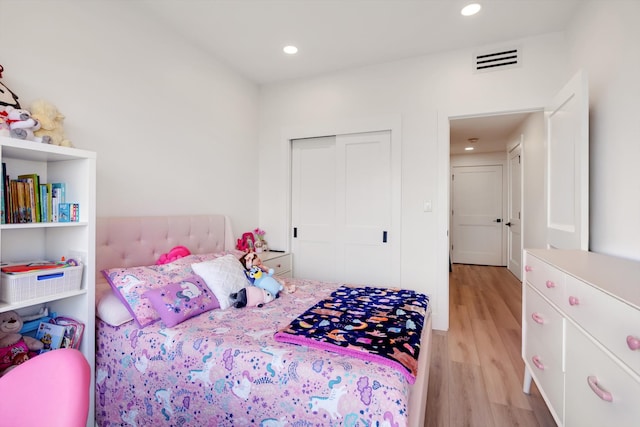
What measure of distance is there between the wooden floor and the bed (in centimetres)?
46

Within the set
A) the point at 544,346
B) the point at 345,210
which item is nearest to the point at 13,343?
the point at 544,346

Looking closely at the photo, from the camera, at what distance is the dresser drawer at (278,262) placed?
3.25 meters

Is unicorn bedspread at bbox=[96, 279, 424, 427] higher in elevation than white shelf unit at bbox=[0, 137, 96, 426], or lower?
lower

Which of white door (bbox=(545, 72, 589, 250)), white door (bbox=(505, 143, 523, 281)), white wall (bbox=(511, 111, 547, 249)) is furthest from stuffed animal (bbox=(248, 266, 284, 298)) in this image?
white door (bbox=(505, 143, 523, 281))

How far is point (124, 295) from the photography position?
5.70 ft

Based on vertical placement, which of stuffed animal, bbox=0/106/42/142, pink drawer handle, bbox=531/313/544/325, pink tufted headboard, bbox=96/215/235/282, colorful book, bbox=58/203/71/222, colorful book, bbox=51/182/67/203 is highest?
stuffed animal, bbox=0/106/42/142

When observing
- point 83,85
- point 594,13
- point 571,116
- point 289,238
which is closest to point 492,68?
point 594,13

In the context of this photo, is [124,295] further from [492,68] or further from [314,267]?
[492,68]

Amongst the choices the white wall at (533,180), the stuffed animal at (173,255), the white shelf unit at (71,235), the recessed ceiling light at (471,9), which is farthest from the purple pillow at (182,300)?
the white wall at (533,180)

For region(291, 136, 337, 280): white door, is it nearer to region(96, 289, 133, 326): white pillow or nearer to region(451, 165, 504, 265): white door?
region(96, 289, 133, 326): white pillow

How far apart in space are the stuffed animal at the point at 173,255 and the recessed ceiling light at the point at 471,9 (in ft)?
9.29

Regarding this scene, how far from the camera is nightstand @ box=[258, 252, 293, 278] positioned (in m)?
3.27

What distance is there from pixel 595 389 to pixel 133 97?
10.1 ft

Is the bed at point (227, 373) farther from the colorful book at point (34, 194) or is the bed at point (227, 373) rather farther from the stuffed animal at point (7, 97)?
the stuffed animal at point (7, 97)
